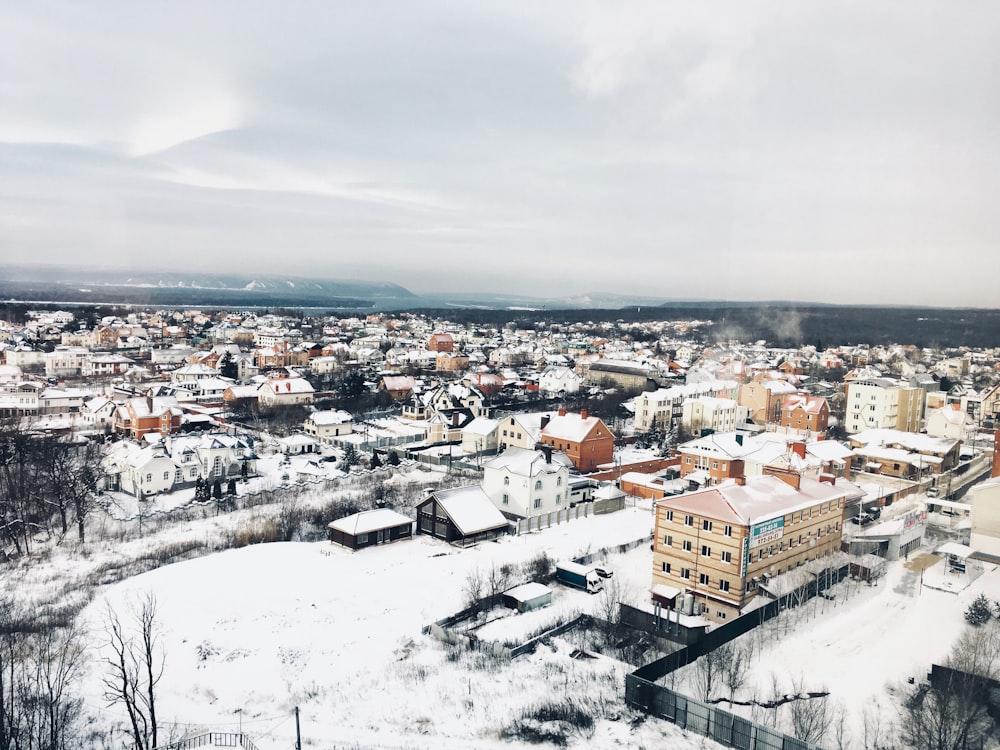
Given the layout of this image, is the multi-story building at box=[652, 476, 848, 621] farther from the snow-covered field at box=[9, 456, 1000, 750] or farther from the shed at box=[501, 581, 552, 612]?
the shed at box=[501, 581, 552, 612]

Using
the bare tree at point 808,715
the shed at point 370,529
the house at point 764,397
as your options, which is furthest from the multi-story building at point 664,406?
the bare tree at point 808,715

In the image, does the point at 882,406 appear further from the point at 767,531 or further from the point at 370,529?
the point at 370,529

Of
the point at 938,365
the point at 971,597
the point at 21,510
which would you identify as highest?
the point at 938,365

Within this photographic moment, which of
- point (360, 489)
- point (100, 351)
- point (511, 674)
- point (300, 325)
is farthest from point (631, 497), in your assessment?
point (300, 325)

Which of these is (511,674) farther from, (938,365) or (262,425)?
(262,425)

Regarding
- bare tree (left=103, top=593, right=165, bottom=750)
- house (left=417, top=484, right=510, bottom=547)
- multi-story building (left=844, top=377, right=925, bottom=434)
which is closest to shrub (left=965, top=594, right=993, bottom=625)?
house (left=417, top=484, right=510, bottom=547)

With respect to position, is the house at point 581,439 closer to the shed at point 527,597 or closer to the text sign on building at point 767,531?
the text sign on building at point 767,531
